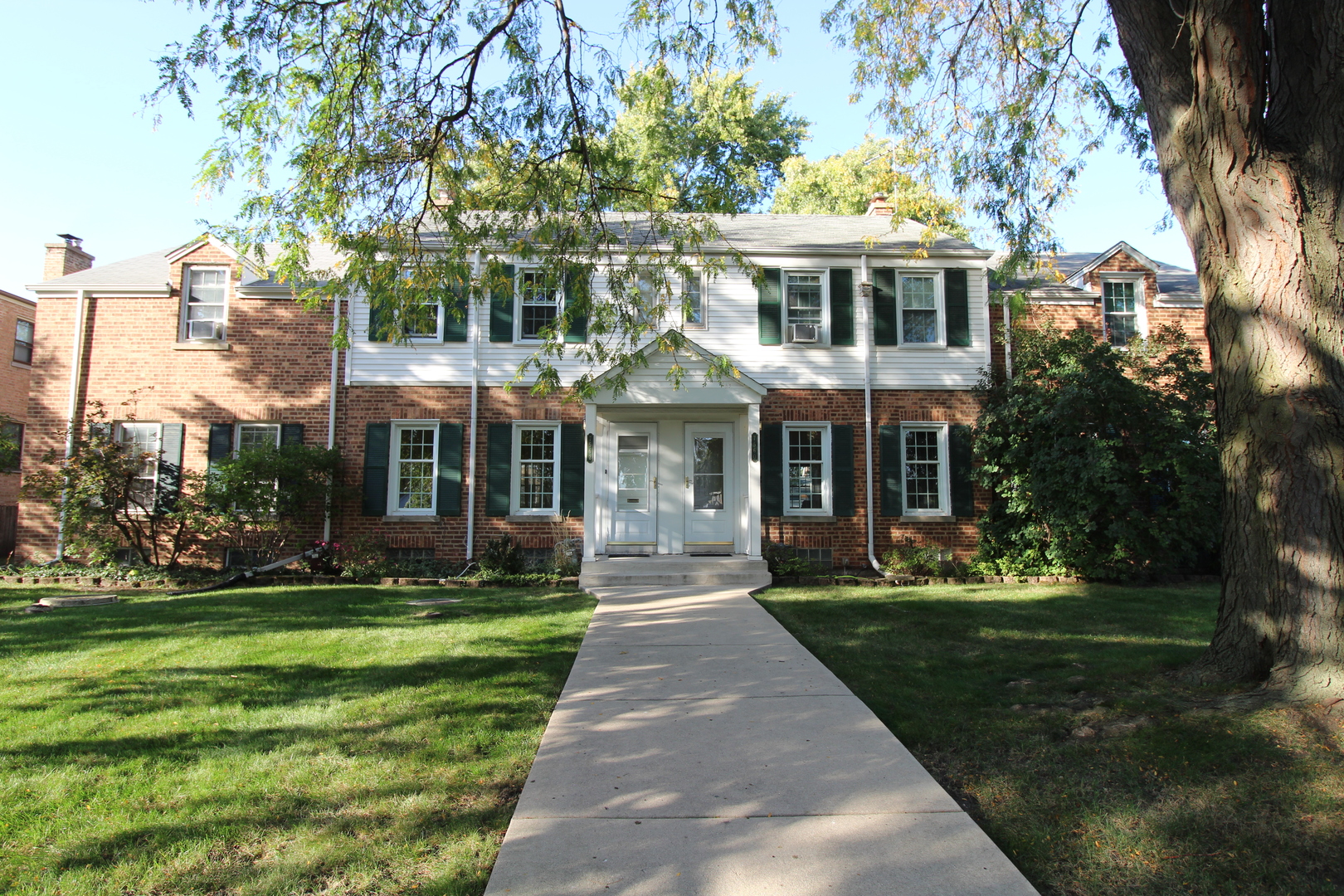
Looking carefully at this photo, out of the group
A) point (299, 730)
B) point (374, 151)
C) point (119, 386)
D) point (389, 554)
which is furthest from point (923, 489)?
point (119, 386)

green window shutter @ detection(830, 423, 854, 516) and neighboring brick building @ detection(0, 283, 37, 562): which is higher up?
neighboring brick building @ detection(0, 283, 37, 562)

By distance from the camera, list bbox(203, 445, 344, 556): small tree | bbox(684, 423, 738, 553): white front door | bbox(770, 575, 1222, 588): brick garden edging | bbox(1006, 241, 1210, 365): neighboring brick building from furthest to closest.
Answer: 1. bbox(1006, 241, 1210, 365): neighboring brick building
2. bbox(684, 423, 738, 553): white front door
3. bbox(203, 445, 344, 556): small tree
4. bbox(770, 575, 1222, 588): brick garden edging

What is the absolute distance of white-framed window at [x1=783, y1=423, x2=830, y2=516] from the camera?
1298cm

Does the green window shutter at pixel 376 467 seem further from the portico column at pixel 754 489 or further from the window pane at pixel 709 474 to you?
the portico column at pixel 754 489

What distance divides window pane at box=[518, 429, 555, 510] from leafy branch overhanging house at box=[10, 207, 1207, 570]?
0.03 metres

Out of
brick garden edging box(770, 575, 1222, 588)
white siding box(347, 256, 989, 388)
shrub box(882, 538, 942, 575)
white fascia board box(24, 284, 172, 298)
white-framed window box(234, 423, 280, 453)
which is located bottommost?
brick garden edging box(770, 575, 1222, 588)

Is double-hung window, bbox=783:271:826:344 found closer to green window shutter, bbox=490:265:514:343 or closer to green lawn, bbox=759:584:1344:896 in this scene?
green window shutter, bbox=490:265:514:343

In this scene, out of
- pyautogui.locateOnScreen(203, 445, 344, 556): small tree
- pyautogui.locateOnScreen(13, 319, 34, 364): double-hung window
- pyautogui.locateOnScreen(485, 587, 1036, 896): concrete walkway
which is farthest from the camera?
pyautogui.locateOnScreen(13, 319, 34, 364): double-hung window

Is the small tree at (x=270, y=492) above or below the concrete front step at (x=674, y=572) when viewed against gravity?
above

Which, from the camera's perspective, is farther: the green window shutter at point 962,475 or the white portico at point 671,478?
the green window shutter at point 962,475

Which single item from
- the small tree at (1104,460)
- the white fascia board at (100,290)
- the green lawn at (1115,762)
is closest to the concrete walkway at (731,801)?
the green lawn at (1115,762)

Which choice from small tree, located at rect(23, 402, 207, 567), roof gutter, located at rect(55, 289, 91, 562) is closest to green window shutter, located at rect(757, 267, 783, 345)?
small tree, located at rect(23, 402, 207, 567)

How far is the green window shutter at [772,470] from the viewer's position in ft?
42.1

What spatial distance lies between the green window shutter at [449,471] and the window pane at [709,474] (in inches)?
158
